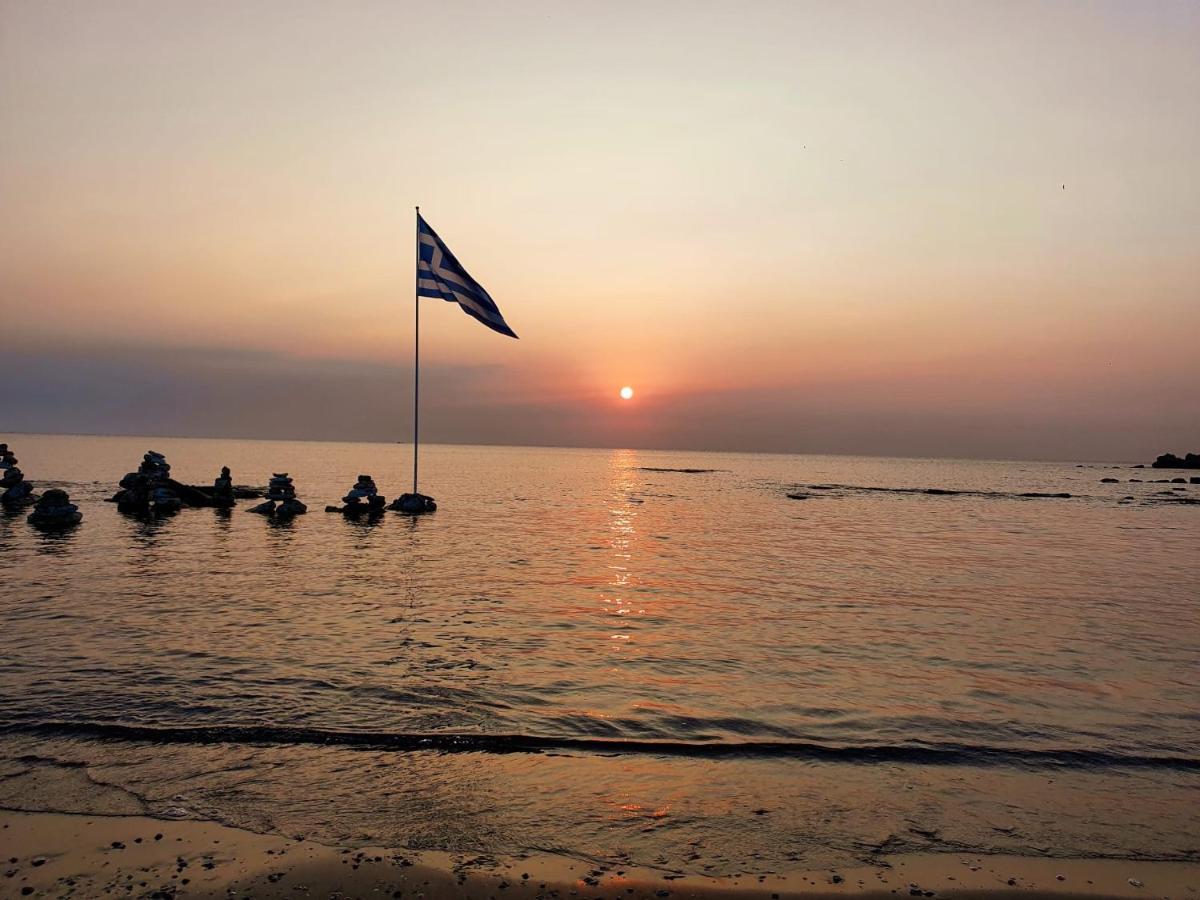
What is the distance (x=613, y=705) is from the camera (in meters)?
10.6

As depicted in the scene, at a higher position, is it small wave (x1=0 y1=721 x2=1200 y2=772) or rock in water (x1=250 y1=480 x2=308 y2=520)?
rock in water (x1=250 y1=480 x2=308 y2=520)

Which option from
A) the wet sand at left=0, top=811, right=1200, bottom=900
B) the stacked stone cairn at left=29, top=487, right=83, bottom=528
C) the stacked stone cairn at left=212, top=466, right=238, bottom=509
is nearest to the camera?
the wet sand at left=0, top=811, right=1200, bottom=900

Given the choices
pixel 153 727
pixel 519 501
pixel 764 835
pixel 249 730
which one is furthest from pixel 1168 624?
pixel 519 501

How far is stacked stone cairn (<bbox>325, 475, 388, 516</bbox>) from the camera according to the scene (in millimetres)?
42969

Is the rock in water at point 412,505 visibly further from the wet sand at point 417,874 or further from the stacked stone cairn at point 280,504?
the wet sand at point 417,874

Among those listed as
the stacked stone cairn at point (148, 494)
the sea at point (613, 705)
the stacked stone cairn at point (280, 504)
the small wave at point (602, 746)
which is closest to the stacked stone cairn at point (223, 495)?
the stacked stone cairn at point (148, 494)

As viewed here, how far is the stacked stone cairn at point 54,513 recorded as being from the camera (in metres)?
32.8

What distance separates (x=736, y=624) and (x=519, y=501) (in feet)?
149

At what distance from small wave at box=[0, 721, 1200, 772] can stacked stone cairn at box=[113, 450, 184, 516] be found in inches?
1412

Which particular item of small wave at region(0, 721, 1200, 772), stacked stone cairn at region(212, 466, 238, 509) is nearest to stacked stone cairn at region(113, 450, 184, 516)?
stacked stone cairn at region(212, 466, 238, 509)

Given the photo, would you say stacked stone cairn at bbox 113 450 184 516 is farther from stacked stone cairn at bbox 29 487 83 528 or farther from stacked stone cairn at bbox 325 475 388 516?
stacked stone cairn at bbox 325 475 388 516

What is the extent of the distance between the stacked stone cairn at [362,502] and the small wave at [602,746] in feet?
113

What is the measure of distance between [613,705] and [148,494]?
40026 mm

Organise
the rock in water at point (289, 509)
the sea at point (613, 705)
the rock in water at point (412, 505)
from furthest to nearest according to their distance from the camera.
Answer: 1. the rock in water at point (412, 505)
2. the rock in water at point (289, 509)
3. the sea at point (613, 705)
